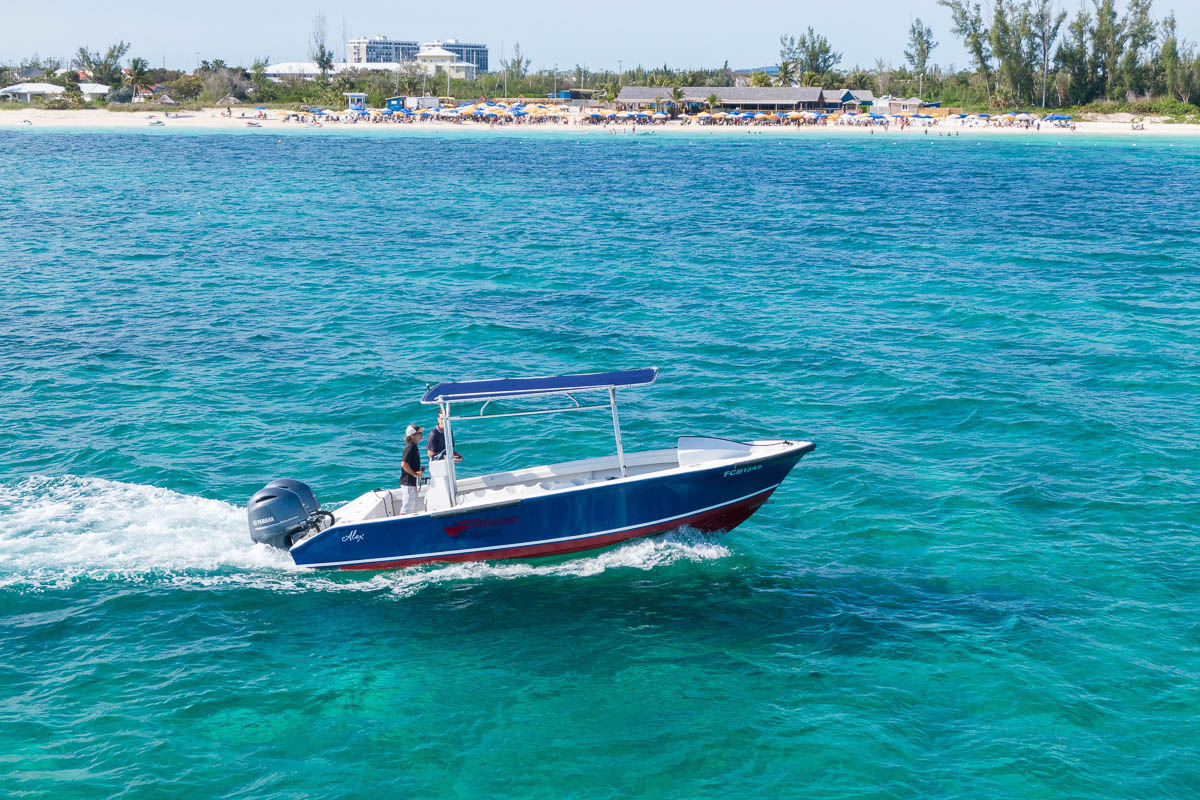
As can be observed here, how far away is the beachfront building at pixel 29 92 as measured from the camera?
156 meters

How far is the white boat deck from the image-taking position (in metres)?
16.9

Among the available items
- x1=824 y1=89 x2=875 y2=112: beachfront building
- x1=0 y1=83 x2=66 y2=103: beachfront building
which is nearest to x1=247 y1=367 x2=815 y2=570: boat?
x1=824 y1=89 x2=875 y2=112: beachfront building

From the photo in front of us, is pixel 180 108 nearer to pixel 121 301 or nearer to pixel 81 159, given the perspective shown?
pixel 81 159

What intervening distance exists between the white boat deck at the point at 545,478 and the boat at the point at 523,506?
23mm

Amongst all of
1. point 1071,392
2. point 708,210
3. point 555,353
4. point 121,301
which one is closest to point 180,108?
point 708,210

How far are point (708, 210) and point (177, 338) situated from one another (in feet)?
127

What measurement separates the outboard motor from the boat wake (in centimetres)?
36

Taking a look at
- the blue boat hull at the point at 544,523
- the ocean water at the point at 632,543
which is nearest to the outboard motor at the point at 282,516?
the blue boat hull at the point at 544,523

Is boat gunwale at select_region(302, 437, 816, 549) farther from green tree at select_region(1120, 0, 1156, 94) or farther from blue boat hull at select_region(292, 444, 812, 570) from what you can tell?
green tree at select_region(1120, 0, 1156, 94)

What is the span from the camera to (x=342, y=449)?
22.6 meters

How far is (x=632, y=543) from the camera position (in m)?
17.5

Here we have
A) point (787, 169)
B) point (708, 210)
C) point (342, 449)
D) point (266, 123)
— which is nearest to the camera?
point (342, 449)

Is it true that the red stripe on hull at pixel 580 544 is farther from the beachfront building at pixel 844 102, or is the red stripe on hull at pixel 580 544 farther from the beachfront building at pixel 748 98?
the beachfront building at pixel 844 102

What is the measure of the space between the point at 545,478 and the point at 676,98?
507ft
